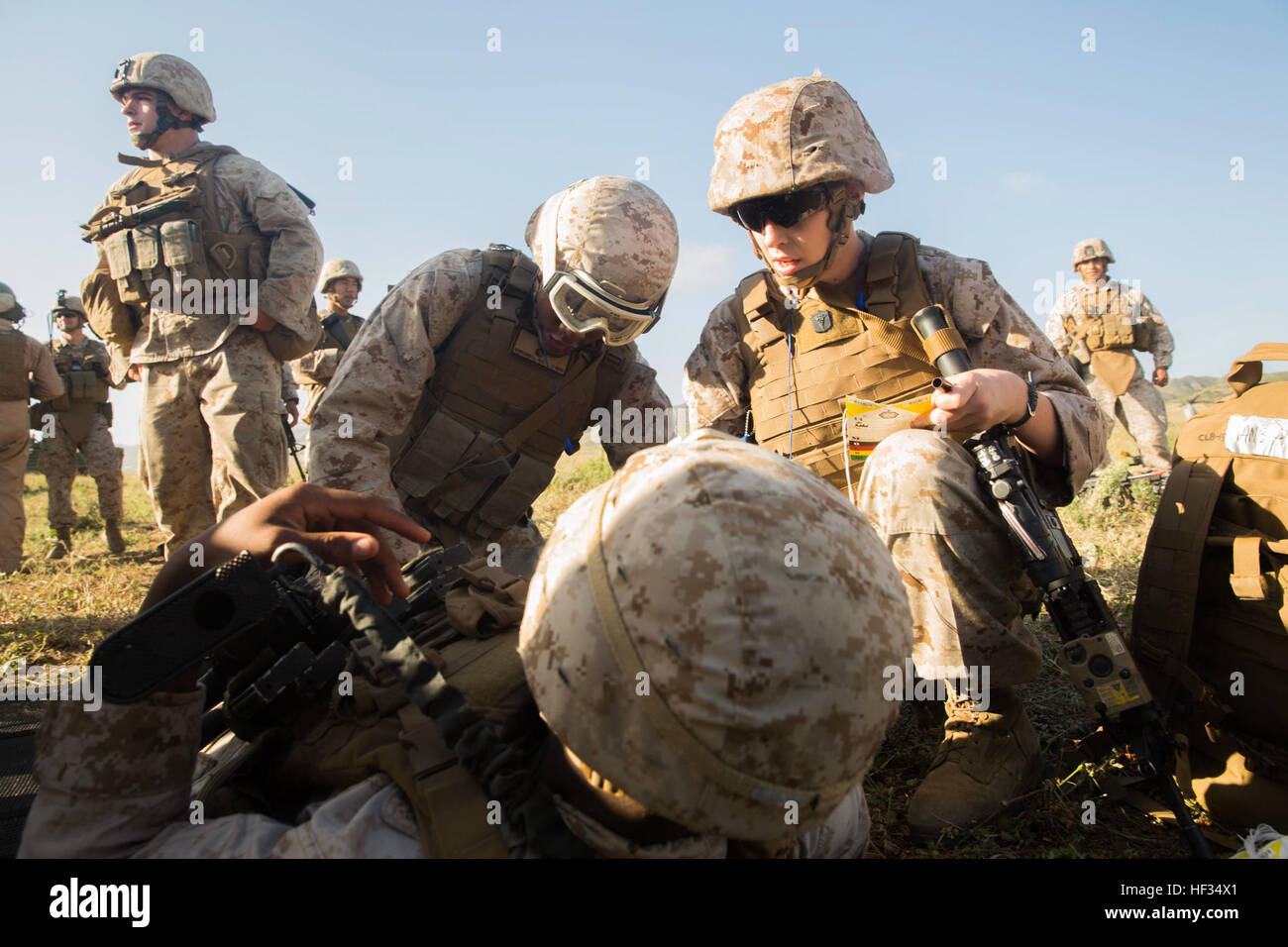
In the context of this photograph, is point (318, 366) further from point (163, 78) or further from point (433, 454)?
point (433, 454)

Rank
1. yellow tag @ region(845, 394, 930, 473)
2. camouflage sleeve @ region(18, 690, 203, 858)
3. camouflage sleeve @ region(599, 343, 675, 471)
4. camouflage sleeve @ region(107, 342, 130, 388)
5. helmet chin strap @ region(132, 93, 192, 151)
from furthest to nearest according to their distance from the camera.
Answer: camouflage sleeve @ region(107, 342, 130, 388)
helmet chin strap @ region(132, 93, 192, 151)
camouflage sleeve @ region(599, 343, 675, 471)
yellow tag @ region(845, 394, 930, 473)
camouflage sleeve @ region(18, 690, 203, 858)

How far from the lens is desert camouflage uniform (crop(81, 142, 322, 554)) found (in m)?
4.71

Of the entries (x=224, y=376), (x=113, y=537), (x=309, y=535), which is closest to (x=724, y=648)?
(x=309, y=535)

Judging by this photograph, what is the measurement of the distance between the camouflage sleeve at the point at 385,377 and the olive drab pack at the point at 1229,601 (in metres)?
2.53

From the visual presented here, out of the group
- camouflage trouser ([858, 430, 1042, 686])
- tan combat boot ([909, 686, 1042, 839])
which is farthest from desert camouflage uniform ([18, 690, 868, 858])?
camouflage trouser ([858, 430, 1042, 686])

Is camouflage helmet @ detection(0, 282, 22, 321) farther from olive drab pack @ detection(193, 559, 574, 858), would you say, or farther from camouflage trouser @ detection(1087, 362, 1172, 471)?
camouflage trouser @ detection(1087, 362, 1172, 471)

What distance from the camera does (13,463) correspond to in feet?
23.0

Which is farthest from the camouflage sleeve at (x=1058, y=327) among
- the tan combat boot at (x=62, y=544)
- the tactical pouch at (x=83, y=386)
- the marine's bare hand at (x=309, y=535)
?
the tactical pouch at (x=83, y=386)

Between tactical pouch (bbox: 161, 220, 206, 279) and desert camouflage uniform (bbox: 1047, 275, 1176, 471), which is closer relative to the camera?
tactical pouch (bbox: 161, 220, 206, 279)

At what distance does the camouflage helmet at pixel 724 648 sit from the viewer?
1133 mm

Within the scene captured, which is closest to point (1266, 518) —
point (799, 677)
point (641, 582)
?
point (799, 677)

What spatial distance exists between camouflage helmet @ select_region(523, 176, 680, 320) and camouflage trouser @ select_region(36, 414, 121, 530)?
719 cm

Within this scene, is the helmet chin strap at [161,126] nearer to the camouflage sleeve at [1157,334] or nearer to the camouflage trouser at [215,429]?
the camouflage trouser at [215,429]
